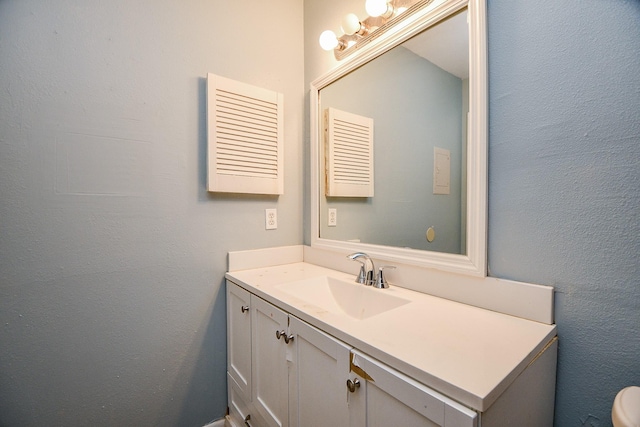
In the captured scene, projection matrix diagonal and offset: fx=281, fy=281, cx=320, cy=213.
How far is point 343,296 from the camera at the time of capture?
117 cm

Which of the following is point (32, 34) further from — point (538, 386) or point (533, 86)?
point (538, 386)

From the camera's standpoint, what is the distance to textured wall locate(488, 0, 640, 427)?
633mm

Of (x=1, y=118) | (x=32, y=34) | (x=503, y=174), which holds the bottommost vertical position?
(x=503, y=174)

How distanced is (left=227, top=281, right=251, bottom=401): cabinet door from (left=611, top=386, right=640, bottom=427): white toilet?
3.36ft

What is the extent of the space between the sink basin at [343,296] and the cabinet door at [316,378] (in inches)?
7.9

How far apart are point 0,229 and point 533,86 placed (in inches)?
65.7

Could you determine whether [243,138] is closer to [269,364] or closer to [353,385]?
[269,364]

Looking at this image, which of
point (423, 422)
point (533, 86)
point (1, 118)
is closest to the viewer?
point (423, 422)

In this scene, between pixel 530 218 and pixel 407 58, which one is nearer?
pixel 530 218

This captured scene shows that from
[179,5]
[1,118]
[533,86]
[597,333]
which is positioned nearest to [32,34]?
[1,118]

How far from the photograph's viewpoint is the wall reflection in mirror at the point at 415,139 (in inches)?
36.6

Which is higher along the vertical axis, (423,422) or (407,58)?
(407,58)

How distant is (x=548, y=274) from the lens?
29.3 inches

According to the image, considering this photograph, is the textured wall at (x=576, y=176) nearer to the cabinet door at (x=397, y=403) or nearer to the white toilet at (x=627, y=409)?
the white toilet at (x=627, y=409)
